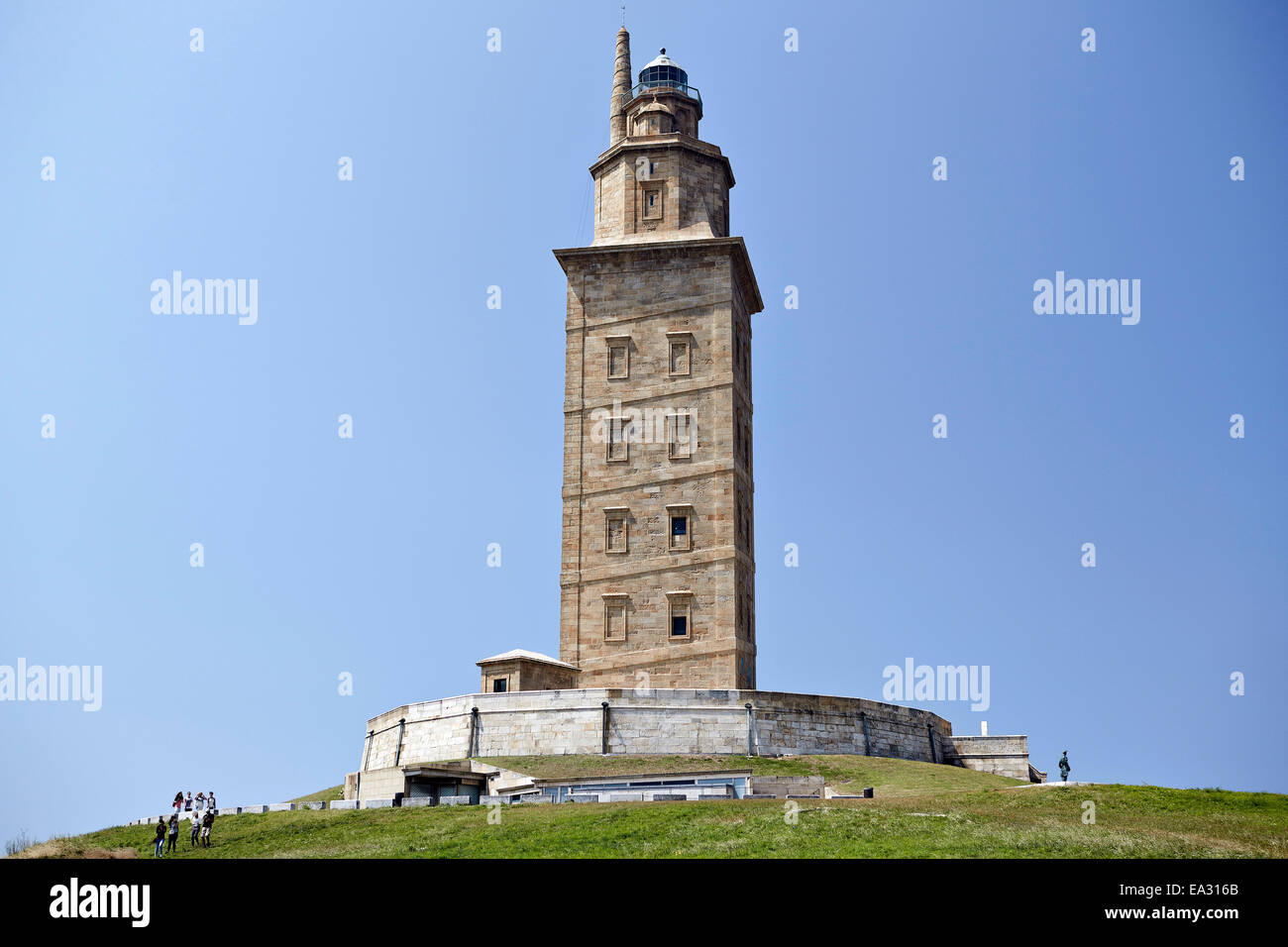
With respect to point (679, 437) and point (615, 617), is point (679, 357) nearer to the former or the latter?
point (679, 437)

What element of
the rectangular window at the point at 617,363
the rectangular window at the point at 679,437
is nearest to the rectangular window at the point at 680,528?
the rectangular window at the point at 679,437

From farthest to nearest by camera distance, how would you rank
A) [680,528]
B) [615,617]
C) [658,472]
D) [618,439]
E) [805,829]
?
[618,439], [658,472], [680,528], [615,617], [805,829]

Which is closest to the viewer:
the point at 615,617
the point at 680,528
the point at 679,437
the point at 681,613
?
the point at 681,613

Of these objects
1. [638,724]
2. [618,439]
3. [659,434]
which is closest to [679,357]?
[659,434]

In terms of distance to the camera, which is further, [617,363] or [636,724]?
[617,363]

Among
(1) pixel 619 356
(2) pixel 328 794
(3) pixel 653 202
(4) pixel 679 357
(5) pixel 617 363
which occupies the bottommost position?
(2) pixel 328 794

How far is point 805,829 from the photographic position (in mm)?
26531

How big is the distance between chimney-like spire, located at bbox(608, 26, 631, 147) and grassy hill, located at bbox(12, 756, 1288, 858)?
32.1 m

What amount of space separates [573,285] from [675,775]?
76.9ft

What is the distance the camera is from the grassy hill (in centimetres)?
2406

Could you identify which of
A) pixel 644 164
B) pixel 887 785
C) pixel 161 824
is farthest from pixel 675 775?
pixel 644 164

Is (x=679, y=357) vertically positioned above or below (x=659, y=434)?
above

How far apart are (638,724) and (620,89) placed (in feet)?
97.7
